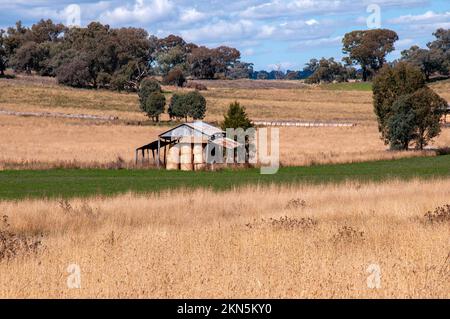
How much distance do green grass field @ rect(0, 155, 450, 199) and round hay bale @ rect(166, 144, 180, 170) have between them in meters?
3.38

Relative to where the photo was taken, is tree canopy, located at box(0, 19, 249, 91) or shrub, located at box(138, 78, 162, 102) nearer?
shrub, located at box(138, 78, 162, 102)

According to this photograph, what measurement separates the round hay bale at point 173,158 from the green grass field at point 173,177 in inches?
133

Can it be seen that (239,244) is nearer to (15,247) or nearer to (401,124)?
(15,247)

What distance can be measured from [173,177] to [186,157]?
371 inches

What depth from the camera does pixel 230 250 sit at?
1430 cm

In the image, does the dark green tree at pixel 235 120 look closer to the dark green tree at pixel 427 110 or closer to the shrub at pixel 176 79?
the dark green tree at pixel 427 110

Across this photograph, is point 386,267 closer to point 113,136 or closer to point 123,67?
point 113,136

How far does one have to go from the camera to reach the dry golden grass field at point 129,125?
59000 mm

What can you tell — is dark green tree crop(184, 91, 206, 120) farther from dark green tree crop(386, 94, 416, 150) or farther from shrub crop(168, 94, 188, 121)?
dark green tree crop(386, 94, 416, 150)

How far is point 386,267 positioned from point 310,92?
141 metres

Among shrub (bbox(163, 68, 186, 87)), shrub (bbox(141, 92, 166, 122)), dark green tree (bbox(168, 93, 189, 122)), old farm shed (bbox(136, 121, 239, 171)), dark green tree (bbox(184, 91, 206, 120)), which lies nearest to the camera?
old farm shed (bbox(136, 121, 239, 171))

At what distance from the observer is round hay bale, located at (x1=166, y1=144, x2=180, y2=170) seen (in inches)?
2135

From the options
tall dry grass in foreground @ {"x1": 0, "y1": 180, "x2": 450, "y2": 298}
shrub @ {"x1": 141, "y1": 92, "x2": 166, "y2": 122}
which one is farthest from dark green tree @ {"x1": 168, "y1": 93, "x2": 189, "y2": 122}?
tall dry grass in foreground @ {"x1": 0, "y1": 180, "x2": 450, "y2": 298}
